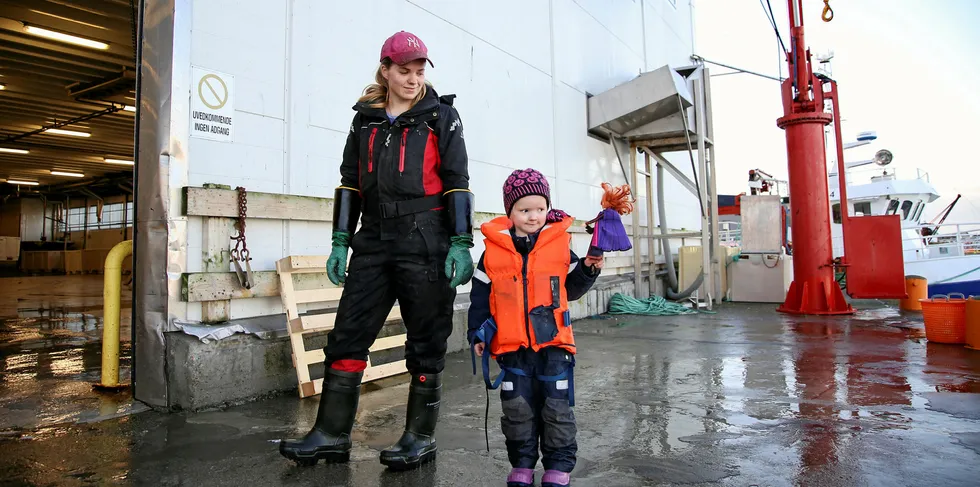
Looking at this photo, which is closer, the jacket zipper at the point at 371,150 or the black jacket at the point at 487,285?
the black jacket at the point at 487,285

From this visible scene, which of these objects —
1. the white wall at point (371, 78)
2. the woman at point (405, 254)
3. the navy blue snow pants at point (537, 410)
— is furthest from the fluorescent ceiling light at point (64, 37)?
the navy blue snow pants at point (537, 410)

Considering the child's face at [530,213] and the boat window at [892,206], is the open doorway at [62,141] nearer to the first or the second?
the child's face at [530,213]

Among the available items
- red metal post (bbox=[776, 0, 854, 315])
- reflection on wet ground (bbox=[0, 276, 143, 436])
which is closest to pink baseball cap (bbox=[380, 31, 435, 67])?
reflection on wet ground (bbox=[0, 276, 143, 436])

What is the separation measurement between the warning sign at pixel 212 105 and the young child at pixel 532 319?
2534 millimetres

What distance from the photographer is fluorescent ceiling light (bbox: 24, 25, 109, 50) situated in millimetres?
7678

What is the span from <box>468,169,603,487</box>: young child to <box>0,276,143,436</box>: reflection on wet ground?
2.70 meters

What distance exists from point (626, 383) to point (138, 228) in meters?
3.75

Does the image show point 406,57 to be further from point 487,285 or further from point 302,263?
point 302,263

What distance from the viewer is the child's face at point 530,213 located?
2.42 metres

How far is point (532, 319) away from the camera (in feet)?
7.66

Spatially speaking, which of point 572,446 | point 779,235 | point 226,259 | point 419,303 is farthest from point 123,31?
point 779,235

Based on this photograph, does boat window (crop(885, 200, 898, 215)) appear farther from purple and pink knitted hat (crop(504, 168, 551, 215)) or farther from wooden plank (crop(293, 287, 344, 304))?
purple and pink knitted hat (crop(504, 168, 551, 215))

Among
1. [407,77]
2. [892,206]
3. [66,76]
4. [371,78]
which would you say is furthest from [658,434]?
[892,206]

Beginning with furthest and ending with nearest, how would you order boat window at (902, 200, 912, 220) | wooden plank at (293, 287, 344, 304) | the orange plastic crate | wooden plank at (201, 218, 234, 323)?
boat window at (902, 200, 912, 220) → the orange plastic crate → wooden plank at (293, 287, 344, 304) → wooden plank at (201, 218, 234, 323)
